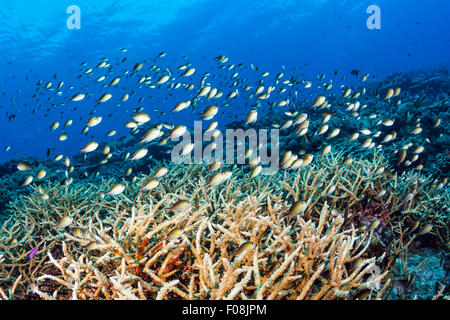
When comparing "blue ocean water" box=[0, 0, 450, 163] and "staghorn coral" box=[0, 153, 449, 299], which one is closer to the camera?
"staghorn coral" box=[0, 153, 449, 299]

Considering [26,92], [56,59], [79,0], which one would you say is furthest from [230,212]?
[26,92]

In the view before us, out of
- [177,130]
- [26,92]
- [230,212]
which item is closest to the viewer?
[230,212]

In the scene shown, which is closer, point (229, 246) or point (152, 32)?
point (229, 246)

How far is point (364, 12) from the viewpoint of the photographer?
55.4m

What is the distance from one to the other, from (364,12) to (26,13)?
2500 inches

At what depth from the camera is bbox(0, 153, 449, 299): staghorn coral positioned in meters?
1.89

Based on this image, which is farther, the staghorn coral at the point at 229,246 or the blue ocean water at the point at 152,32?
the blue ocean water at the point at 152,32

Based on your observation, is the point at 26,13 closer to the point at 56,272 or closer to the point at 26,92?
the point at 56,272

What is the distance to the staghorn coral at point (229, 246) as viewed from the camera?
1895 millimetres

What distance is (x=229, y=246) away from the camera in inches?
98.0

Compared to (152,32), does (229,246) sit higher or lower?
lower

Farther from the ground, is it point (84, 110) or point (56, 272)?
point (56, 272)

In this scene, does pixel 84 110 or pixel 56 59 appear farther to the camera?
pixel 84 110
